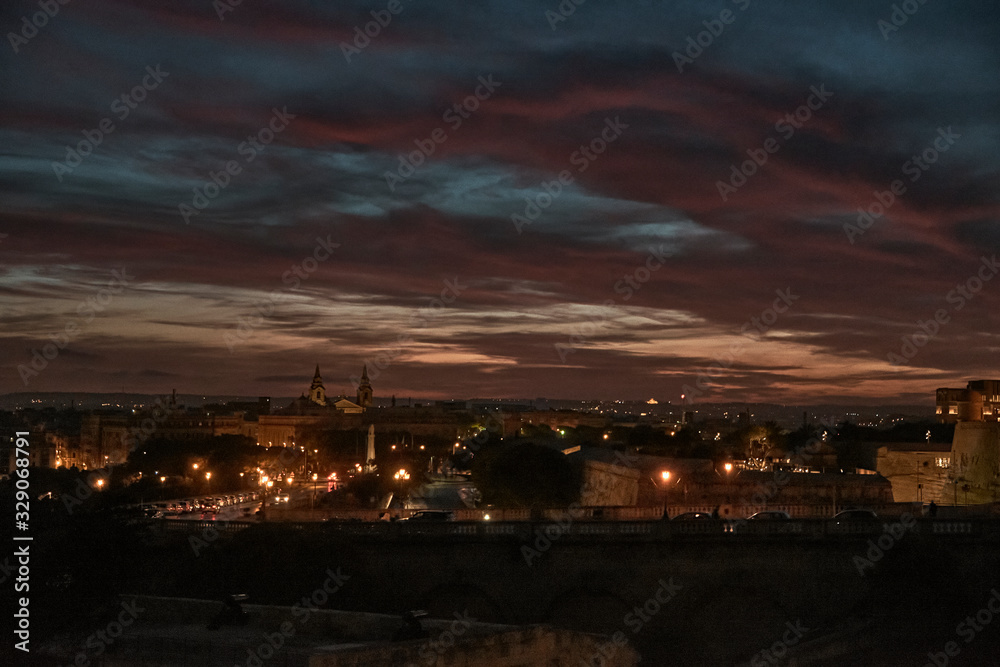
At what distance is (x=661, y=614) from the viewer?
82.4ft

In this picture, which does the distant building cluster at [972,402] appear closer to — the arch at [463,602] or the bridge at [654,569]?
the bridge at [654,569]

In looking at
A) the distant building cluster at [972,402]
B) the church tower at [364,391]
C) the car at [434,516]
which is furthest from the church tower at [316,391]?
the car at [434,516]

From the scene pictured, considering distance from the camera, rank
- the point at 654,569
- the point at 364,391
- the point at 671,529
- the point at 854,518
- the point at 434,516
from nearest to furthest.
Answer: the point at 654,569 < the point at 671,529 < the point at 854,518 < the point at 434,516 < the point at 364,391

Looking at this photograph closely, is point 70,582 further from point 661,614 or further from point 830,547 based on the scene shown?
point 830,547

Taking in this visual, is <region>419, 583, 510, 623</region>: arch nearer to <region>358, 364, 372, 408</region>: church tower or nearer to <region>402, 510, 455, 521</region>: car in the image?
<region>402, 510, 455, 521</region>: car

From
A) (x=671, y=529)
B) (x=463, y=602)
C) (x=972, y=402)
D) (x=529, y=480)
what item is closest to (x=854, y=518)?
(x=671, y=529)

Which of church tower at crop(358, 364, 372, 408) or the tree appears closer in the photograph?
the tree

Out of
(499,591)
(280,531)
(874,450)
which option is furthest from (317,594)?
(874,450)

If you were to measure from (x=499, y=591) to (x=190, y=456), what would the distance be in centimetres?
6596

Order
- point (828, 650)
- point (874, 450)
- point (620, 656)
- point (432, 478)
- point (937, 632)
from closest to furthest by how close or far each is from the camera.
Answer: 1. point (620, 656)
2. point (828, 650)
3. point (937, 632)
4. point (874, 450)
5. point (432, 478)

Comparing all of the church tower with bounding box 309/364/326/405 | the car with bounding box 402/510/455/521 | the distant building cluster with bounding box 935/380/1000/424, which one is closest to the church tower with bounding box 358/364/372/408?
A: the church tower with bounding box 309/364/326/405

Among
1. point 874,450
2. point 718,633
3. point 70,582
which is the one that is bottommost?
point 718,633

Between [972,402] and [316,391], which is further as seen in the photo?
[316,391]

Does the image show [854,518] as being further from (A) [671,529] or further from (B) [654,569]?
(B) [654,569]
